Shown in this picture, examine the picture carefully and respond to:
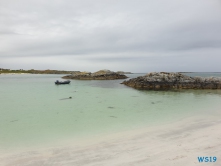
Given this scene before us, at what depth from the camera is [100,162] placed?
4.72 m

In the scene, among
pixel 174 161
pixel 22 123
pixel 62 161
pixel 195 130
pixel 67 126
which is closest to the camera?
pixel 174 161

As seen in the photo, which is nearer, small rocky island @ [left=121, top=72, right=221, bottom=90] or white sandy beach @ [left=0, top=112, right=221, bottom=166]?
white sandy beach @ [left=0, top=112, right=221, bottom=166]

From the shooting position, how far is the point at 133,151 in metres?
5.36

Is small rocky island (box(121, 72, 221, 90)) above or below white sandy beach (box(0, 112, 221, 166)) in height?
above

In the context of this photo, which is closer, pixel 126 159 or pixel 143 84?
pixel 126 159

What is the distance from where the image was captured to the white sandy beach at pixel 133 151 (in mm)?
4699

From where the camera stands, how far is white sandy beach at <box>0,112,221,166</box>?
4.70 metres

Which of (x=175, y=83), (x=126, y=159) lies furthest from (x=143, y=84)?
(x=126, y=159)

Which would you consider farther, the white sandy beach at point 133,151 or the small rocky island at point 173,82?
the small rocky island at point 173,82

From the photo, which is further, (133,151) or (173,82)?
(173,82)

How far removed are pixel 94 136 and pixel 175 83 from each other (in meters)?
25.3

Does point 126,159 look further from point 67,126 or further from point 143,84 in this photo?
point 143,84

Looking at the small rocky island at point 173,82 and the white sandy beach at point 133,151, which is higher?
the small rocky island at point 173,82

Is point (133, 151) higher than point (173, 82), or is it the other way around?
point (173, 82)
